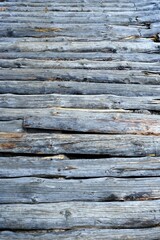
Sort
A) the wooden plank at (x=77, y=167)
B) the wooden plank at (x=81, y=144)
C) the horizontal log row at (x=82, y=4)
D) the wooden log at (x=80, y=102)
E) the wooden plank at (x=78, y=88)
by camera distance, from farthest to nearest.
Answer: the horizontal log row at (x=82, y=4) → the wooden plank at (x=78, y=88) → the wooden log at (x=80, y=102) → the wooden plank at (x=81, y=144) → the wooden plank at (x=77, y=167)

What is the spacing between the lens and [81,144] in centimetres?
221

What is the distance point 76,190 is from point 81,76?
3.56 feet

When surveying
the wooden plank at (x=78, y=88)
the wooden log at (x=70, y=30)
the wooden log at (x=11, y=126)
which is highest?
the wooden log at (x=70, y=30)

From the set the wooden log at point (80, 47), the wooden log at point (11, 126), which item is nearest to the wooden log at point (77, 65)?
the wooden log at point (80, 47)

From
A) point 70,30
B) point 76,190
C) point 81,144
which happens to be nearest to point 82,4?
point 70,30

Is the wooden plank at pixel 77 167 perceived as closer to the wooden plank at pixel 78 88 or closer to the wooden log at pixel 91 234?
the wooden log at pixel 91 234

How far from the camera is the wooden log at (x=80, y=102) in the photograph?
2525mm

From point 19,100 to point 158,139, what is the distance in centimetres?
88

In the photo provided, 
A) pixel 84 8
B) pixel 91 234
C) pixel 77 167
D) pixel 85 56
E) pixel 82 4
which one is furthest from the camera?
pixel 82 4

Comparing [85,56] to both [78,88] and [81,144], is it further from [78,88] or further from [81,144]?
[81,144]

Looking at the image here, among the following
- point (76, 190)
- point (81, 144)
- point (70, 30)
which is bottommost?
point (76, 190)

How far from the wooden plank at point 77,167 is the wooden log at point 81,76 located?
2.75 feet

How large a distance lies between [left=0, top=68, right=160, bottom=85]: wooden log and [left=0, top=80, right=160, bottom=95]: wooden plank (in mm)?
97

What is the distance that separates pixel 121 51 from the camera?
3.28 m
